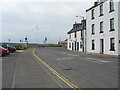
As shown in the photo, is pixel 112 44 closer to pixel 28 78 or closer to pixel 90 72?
pixel 90 72

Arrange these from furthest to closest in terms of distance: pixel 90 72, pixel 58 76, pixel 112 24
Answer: pixel 112 24, pixel 90 72, pixel 58 76

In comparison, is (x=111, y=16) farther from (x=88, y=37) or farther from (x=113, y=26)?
(x=88, y=37)

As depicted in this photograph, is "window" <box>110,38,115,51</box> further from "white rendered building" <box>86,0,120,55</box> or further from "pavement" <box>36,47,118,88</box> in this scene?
"pavement" <box>36,47,118,88</box>

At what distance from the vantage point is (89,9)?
3928 centimetres

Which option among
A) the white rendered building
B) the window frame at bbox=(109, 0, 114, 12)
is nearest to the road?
the white rendered building

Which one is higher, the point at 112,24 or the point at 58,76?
the point at 112,24

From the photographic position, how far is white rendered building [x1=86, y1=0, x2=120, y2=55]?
29.0m

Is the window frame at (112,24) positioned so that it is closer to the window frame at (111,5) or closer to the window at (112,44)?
the window frame at (111,5)

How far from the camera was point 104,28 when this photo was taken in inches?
1281

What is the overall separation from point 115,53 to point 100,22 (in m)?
7.69

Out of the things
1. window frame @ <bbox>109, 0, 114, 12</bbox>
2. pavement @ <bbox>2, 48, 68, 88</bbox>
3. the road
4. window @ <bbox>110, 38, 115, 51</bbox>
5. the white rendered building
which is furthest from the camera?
window frame @ <bbox>109, 0, 114, 12</bbox>

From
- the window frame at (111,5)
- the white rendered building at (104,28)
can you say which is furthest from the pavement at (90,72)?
the window frame at (111,5)

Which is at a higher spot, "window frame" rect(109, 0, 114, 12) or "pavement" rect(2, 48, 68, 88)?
"window frame" rect(109, 0, 114, 12)

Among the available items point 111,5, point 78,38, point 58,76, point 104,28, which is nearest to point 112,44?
point 104,28
